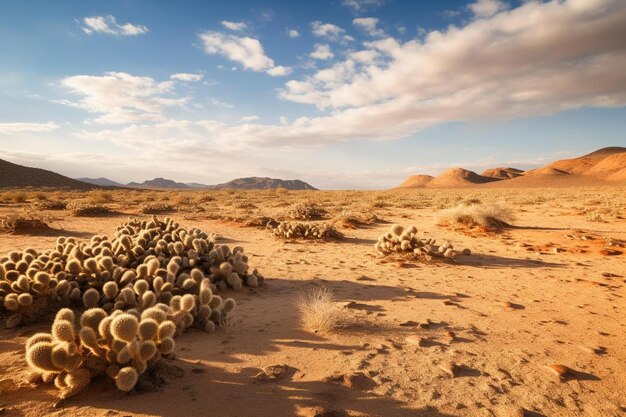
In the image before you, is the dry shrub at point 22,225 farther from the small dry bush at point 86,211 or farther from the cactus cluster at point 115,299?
the cactus cluster at point 115,299

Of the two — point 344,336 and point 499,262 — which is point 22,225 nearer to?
point 344,336

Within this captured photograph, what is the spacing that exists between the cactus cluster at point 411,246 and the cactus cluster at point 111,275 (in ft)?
11.8

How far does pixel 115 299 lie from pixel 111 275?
717 mm

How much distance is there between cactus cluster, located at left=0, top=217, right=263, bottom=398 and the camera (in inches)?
92.3

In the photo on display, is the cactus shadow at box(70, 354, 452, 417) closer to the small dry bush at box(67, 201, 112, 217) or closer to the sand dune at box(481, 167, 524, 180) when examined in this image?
the small dry bush at box(67, 201, 112, 217)

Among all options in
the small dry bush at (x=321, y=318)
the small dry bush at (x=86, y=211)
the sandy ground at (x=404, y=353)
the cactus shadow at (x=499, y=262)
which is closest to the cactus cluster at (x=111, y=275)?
the sandy ground at (x=404, y=353)

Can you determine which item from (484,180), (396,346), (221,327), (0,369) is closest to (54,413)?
(0,369)

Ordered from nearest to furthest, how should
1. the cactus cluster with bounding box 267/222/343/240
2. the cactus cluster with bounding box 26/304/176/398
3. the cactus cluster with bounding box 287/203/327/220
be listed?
the cactus cluster with bounding box 26/304/176/398, the cactus cluster with bounding box 267/222/343/240, the cactus cluster with bounding box 287/203/327/220

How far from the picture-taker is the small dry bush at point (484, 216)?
12.0 metres

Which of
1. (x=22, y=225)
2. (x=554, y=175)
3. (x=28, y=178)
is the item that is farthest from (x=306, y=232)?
Result: (x=554, y=175)

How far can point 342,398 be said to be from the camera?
2582 mm

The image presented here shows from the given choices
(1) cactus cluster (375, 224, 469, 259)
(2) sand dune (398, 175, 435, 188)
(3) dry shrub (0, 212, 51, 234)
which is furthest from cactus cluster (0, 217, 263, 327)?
(2) sand dune (398, 175, 435, 188)

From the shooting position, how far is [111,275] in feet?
14.7

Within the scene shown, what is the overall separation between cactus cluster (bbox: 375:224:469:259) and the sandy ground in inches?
34.0
